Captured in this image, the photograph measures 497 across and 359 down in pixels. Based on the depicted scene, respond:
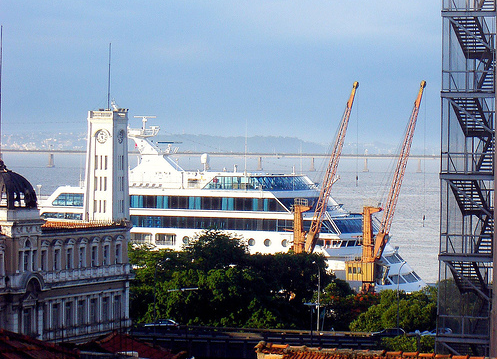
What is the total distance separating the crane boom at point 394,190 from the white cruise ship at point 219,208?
202 cm

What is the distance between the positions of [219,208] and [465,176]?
57196 mm

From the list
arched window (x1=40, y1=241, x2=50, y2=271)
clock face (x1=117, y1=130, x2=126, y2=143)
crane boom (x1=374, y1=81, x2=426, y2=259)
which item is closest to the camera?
arched window (x1=40, y1=241, x2=50, y2=271)

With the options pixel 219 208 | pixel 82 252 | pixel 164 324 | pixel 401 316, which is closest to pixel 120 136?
pixel 219 208

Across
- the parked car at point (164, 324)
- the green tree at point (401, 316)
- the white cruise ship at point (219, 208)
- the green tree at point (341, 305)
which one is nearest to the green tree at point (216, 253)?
the green tree at point (341, 305)

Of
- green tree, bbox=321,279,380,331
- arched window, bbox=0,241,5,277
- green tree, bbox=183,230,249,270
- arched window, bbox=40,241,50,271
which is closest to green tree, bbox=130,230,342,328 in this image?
green tree, bbox=183,230,249,270

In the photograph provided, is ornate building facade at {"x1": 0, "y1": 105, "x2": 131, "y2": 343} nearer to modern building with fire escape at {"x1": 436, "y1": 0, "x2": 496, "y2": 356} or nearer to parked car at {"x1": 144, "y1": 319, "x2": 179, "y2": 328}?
parked car at {"x1": 144, "y1": 319, "x2": 179, "y2": 328}

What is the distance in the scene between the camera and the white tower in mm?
65000

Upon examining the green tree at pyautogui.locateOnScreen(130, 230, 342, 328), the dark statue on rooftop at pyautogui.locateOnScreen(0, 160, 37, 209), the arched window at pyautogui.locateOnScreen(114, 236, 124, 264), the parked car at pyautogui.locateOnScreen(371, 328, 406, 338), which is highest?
the dark statue on rooftop at pyautogui.locateOnScreen(0, 160, 37, 209)

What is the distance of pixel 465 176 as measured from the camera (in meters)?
25.7

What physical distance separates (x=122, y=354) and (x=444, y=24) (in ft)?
33.5

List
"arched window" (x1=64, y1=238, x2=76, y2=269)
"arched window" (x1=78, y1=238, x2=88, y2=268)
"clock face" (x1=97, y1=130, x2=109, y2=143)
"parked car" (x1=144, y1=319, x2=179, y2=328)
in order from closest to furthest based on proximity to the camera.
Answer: "arched window" (x1=64, y1=238, x2=76, y2=269), "arched window" (x1=78, y1=238, x2=88, y2=268), "parked car" (x1=144, y1=319, x2=179, y2=328), "clock face" (x1=97, y1=130, x2=109, y2=143)

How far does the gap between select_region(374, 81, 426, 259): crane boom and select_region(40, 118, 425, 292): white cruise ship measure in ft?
6.64

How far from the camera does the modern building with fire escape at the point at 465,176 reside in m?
25.9

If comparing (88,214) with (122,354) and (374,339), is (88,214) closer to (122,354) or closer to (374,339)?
(374,339)
